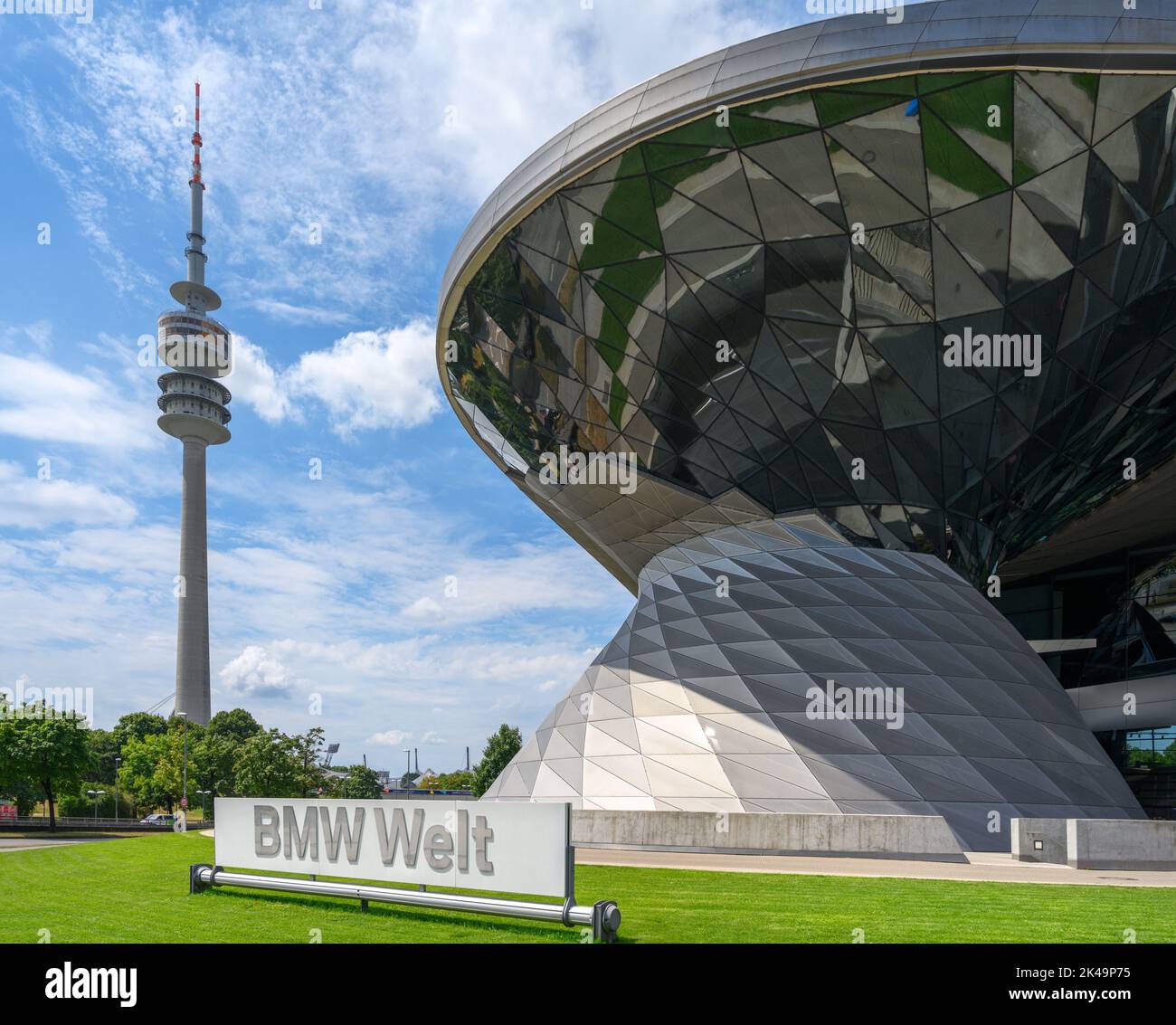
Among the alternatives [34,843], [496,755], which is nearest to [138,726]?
[496,755]

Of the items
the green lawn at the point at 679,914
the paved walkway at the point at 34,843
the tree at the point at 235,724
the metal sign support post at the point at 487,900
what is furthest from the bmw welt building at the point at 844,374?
the tree at the point at 235,724

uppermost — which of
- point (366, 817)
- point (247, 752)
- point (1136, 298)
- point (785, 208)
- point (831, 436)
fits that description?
point (785, 208)

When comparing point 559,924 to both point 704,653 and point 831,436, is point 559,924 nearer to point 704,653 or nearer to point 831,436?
point 704,653

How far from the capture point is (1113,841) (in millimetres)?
14719

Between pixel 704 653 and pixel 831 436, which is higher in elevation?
pixel 831 436

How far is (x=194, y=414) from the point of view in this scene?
117688 millimetres

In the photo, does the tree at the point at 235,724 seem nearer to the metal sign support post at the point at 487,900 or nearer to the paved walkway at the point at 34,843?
the paved walkway at the point at 34,843

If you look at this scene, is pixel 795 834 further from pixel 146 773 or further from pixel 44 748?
pixel 146 773

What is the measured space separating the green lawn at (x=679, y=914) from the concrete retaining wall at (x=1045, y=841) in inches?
150
